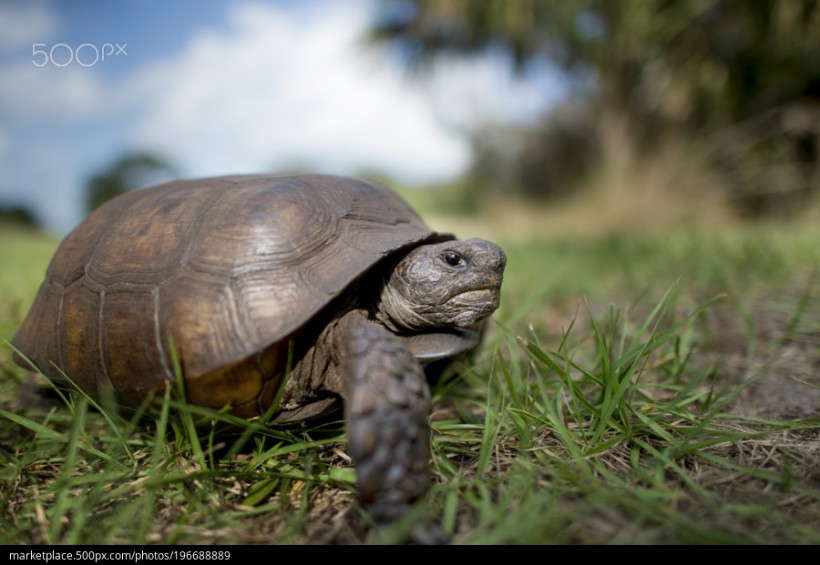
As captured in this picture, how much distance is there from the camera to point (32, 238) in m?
12.2

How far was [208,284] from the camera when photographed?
1.41 metres

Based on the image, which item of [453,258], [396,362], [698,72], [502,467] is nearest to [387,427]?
[396,362]

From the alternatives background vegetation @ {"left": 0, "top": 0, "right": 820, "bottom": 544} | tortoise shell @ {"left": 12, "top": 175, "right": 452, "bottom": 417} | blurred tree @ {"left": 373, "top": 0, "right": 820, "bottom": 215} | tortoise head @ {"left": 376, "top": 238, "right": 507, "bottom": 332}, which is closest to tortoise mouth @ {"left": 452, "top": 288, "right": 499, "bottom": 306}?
tortoise head @ {"left": 376, "top": 238, "right": 507, "bottom": 332}

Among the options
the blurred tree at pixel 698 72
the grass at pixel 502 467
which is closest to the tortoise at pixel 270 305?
the grass at pixel 502 467

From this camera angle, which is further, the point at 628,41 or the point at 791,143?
the point at 791,143

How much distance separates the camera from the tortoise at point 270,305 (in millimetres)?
1308

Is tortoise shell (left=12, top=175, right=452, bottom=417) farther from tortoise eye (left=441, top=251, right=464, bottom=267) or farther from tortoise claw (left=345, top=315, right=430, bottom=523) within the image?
tortoise claw (left=345, top=315, right=430, bottom=523)

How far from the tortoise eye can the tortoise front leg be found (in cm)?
39

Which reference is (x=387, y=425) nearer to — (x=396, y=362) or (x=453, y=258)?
(x=396, y=362)

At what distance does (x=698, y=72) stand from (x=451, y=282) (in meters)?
11.0

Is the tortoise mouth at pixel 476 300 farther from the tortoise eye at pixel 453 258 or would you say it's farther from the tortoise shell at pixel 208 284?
the tortoise shell at pixel 208 284

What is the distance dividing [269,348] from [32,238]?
47.1 feet
